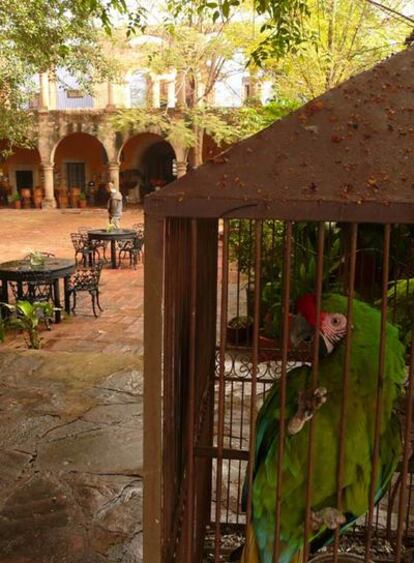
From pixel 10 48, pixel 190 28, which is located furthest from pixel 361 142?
pixel 190 28

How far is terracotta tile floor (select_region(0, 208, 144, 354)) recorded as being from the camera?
269 inches

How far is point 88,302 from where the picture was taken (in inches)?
350

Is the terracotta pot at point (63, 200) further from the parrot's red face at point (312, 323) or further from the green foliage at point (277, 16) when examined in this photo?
the parrot's red face at point (312, 323)

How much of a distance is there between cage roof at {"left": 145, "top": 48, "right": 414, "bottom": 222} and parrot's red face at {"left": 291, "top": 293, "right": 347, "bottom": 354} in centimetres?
41

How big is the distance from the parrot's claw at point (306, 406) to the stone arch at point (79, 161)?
23.7m

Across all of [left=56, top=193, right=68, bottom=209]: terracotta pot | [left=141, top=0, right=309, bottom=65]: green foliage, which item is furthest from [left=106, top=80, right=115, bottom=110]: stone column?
[left=141, top=0, right=309, bottom=65]: green foliage

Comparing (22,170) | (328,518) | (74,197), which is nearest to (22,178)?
(22,170)

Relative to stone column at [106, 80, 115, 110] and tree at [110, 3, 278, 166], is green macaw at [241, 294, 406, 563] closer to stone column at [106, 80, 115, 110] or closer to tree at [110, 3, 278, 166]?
tree at [110, 3, 278, 166]

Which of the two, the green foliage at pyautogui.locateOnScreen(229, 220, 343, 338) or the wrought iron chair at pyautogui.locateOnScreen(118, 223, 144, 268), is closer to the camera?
the green foliage at pyautogui.locateOnScreen(229, 220, 343, 338)

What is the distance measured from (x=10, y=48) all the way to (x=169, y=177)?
16.1m

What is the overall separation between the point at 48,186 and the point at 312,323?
22.4 metres

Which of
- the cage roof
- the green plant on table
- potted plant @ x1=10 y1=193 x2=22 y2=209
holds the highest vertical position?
the cage roof

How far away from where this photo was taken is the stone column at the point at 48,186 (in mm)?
22375

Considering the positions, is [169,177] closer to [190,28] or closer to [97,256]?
[190,28]
